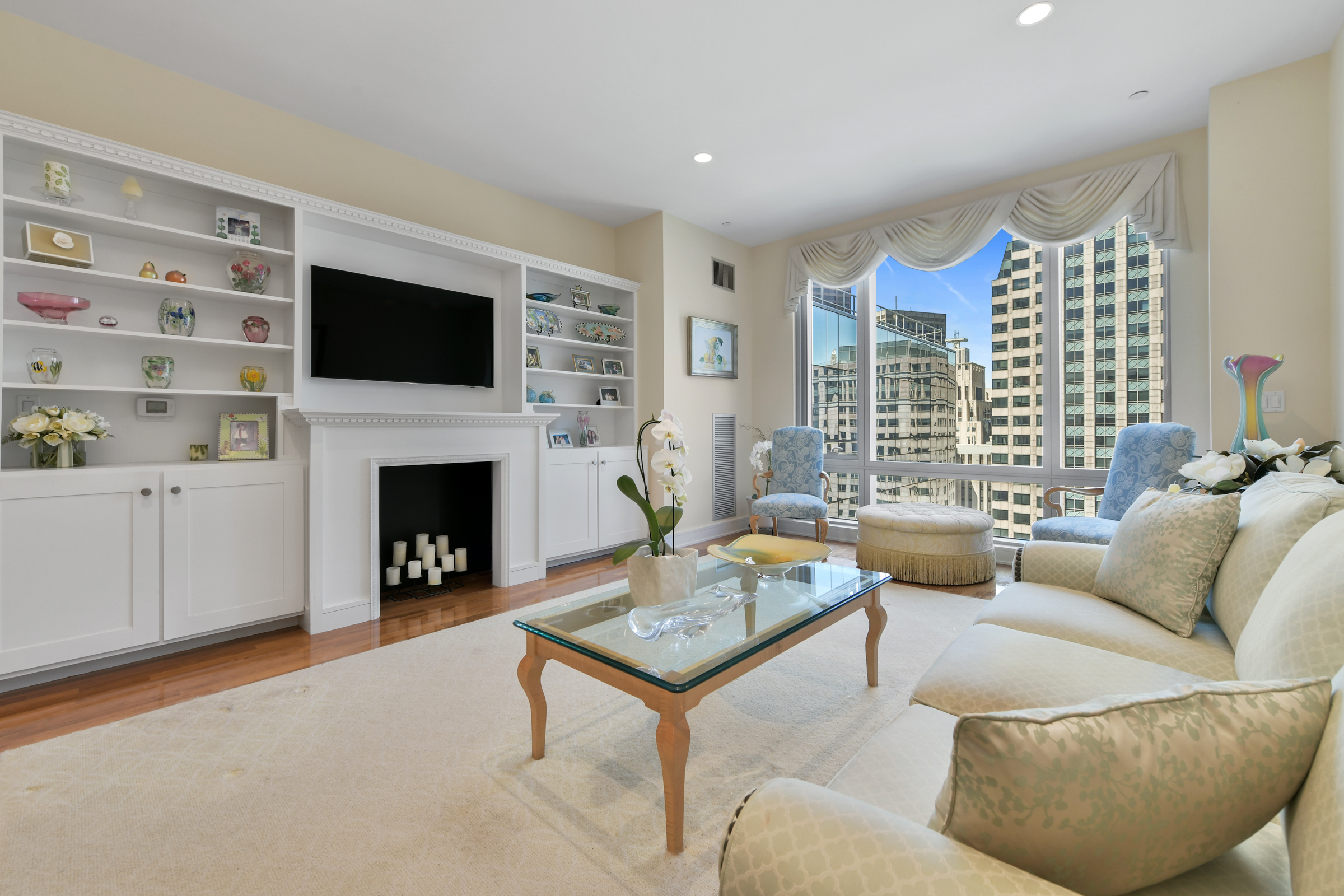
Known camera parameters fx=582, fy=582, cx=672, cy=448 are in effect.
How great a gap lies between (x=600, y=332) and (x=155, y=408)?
286 cm

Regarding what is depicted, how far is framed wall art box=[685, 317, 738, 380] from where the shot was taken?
5070 mm

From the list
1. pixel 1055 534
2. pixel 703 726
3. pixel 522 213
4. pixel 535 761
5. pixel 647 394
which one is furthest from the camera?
pixel 647 394

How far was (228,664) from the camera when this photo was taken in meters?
2.61

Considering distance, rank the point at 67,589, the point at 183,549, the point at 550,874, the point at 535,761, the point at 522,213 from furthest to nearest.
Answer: the point at 522,213
the point at 183,549
the point at 67,589
the point at 535,761
the point at 550,874

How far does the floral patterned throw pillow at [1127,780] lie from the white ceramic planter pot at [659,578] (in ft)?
4.18

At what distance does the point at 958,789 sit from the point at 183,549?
10.7 feet

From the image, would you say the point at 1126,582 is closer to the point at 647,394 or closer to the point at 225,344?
the point at 647,394

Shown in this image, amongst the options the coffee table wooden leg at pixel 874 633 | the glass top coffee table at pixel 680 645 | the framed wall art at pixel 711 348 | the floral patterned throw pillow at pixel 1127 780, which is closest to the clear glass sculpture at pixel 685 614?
the glass top coffee table at pixel 680 645

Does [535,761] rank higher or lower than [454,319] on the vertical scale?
lower

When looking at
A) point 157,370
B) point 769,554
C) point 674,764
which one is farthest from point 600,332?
point 674,764

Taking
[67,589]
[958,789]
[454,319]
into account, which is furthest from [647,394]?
[958,789]

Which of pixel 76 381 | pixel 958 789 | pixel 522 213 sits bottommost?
pixel 958 789

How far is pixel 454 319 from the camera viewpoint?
3986 mm

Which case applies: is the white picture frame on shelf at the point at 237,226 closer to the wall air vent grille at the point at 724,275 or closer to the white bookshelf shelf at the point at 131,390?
the white bookshelf shelf at the point at 131,390
